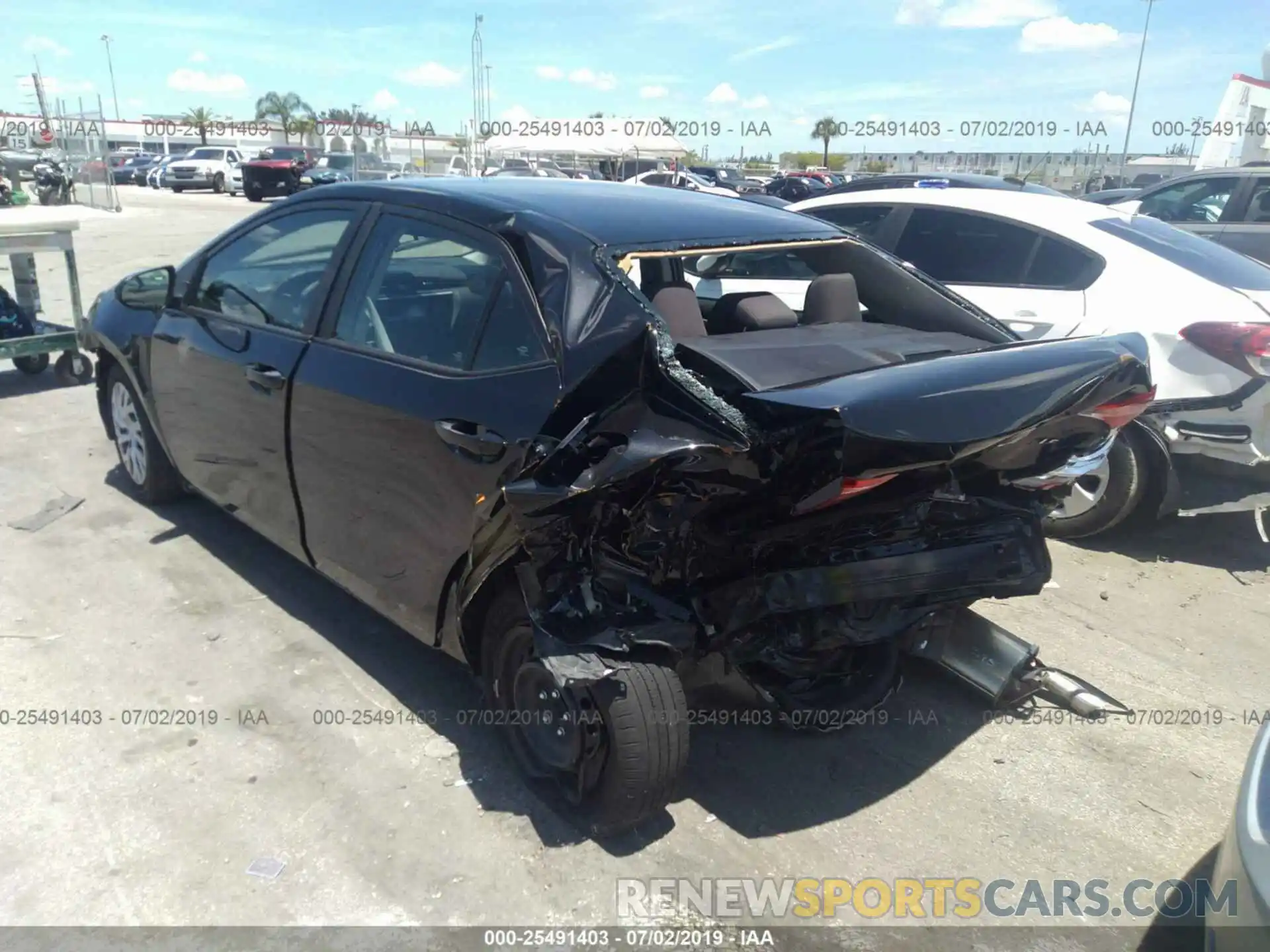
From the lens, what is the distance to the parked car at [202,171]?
1437 inches

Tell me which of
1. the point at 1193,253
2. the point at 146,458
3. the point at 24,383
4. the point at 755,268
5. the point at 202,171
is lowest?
the point at 24,383

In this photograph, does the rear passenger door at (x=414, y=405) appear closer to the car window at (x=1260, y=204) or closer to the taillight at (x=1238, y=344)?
the taillight at (x=1238, y=344)

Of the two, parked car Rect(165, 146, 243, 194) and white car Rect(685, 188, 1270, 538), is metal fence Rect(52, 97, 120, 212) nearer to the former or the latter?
parked car Rect(165, 146, 243, 194)

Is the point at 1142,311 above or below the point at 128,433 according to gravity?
above

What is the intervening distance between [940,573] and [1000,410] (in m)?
0.58

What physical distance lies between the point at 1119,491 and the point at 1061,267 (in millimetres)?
1266

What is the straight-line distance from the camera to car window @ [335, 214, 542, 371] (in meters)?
2.99

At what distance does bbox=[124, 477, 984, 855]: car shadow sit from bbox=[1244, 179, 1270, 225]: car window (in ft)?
29.8

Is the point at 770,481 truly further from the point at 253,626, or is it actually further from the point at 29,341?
the point at 29,341

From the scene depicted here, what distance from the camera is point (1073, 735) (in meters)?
3.52

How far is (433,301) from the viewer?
334 centimetres

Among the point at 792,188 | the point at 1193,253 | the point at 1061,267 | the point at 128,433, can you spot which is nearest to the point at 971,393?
the point at 1061,267

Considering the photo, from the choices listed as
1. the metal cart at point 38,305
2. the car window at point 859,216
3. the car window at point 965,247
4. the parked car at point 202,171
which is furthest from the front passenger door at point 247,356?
→ the parked car at point 202,171

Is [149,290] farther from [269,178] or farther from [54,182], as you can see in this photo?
[269,178]
